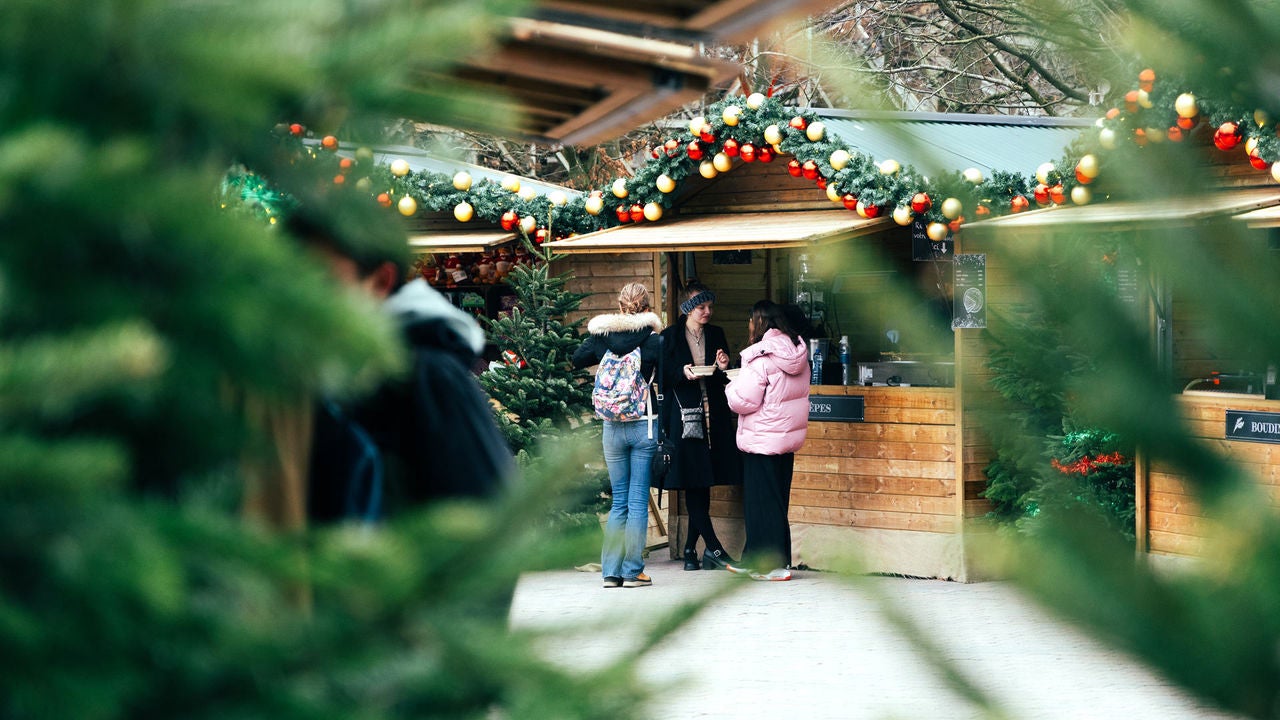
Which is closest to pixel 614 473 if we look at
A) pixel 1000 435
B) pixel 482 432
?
pixel 482 432

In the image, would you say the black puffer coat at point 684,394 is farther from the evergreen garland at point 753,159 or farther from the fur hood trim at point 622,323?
the evergreen garland at point 753,159

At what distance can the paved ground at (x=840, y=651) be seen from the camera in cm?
77

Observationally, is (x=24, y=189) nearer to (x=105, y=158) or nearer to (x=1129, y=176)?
(x=105, y=158)

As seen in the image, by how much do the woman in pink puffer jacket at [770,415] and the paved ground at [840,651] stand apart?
508 millimetres

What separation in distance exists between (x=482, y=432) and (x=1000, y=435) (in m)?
1.55

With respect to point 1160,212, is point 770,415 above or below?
below

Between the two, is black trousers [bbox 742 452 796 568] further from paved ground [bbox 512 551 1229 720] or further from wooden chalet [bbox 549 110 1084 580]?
wooden chalet [bbox 549 110 1084 580]

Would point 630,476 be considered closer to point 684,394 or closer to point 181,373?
point 684,394

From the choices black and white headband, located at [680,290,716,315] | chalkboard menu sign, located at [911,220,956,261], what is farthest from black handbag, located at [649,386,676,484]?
chalkboard menu sign, located at [911,220,956,261]

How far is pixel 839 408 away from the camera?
9.66 meters

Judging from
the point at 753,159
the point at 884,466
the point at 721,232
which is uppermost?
the point at 753,159

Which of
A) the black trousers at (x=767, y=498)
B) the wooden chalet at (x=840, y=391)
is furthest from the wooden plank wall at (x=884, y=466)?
the black trousers at (x=767, y=498)

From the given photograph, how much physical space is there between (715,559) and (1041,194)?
11.6 ft

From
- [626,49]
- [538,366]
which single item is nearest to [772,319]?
[538,366]
